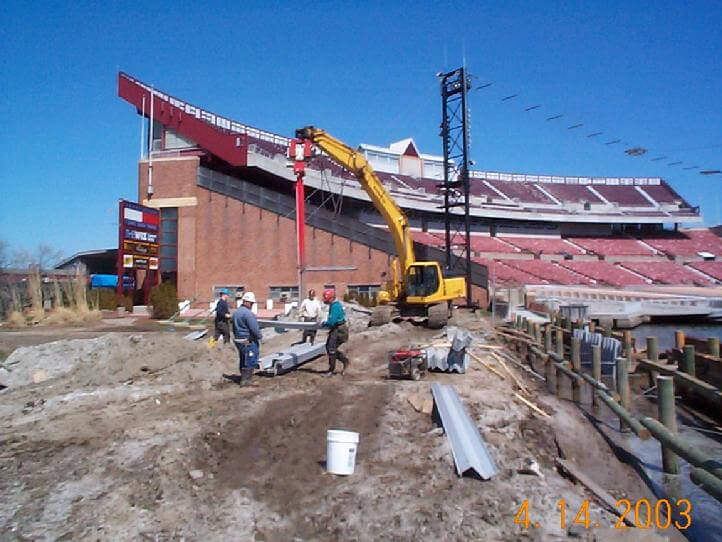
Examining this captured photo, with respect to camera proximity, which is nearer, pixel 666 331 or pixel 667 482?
pixel 667 482

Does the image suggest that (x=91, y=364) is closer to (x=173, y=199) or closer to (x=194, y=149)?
(x=173, y=199)

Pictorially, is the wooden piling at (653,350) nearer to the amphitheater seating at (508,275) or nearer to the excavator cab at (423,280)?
the excavator cab at (423,280)

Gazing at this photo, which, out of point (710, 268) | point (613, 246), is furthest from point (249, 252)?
point (710, 268)

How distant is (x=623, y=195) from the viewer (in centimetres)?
6369

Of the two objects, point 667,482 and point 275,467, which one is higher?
point 275,467

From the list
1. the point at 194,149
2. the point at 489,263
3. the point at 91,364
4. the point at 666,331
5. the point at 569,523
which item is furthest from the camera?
the point at 489,263

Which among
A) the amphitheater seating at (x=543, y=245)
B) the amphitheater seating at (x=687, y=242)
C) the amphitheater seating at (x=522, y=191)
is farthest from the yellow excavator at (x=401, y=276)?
the amphitheater seating at (x=687, y=242)

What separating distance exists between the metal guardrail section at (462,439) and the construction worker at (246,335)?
3620 millimetres

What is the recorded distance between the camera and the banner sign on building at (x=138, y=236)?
30.3 m

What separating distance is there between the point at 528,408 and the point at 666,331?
78.6 feet

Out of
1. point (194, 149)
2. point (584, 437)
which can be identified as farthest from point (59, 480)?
point (194, 149)

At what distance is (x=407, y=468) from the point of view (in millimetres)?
5590

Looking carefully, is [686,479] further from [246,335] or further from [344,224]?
[344,224]

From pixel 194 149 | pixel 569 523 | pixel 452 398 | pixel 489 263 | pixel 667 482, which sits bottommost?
pixel 667 482
